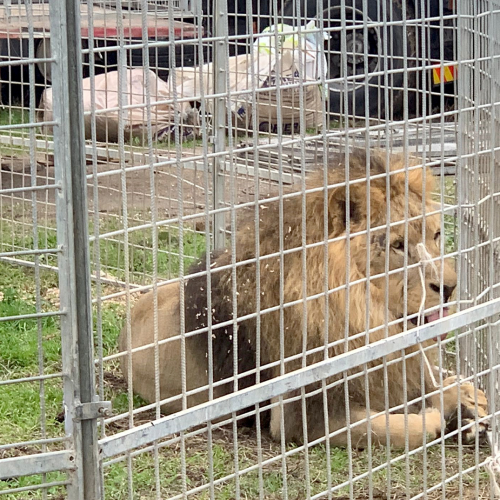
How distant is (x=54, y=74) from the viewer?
1928mm

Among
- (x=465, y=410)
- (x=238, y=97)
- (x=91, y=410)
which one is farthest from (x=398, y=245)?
(x=91, y=410)

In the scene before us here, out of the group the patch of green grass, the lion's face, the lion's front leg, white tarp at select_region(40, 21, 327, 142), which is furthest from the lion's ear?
the patch of green grass

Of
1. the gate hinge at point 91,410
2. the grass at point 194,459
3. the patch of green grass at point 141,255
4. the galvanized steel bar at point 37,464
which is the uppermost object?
the gate hinge at point 91,410

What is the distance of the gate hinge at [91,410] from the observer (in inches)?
80.4

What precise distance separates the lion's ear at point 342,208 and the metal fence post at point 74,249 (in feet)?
4.80

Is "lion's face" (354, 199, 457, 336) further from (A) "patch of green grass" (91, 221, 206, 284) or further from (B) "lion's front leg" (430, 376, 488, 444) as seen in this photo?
(A) "patch of green grass" (91, 221, 206, 284)

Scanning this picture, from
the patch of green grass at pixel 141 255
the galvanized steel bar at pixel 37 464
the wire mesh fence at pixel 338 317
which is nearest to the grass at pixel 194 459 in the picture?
the wire mesh fence at pixel 338 317

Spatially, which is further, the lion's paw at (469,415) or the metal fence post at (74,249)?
the lion's paw at (469,415)

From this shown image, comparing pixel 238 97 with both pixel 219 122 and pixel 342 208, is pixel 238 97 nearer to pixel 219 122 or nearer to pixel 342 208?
pixel 342 208

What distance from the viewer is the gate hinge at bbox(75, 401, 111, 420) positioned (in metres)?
2.04

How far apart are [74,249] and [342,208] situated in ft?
4.89

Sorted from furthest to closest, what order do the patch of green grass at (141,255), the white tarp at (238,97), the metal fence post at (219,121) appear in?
the patch of green grass at (141,255) < the metal fence post at (219,121) < the white tarp at (238,97)

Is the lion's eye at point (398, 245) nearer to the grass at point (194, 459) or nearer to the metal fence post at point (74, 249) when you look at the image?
the grass at point (194, 459)

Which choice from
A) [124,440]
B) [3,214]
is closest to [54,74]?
[124,440]
